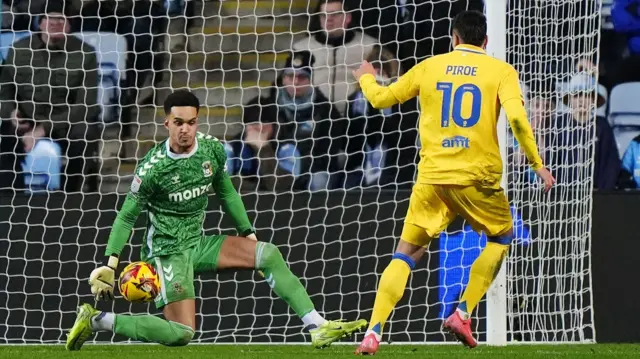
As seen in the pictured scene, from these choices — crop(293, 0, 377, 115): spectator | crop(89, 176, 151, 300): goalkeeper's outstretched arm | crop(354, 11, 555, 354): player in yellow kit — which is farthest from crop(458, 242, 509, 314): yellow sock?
crop(293, 0, 377, 115): spectator

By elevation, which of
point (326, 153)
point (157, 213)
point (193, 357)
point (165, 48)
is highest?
point (165, 48)

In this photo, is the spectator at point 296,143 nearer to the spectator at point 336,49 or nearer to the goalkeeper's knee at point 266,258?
the spectator at point 336,49

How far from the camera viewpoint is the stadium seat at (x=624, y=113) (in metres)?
9.64

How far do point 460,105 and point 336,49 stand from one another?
9.47 feet

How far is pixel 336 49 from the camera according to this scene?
9352 millimetres

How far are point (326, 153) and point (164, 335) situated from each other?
2632 millimetres

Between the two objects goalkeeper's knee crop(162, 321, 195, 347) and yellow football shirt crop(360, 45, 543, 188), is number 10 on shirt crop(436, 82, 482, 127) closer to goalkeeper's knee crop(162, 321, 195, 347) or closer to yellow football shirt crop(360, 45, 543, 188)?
yellow football shirt crop(360, 45, 543, 188)

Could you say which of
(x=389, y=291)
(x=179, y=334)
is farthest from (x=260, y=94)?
(x=389, y=291)

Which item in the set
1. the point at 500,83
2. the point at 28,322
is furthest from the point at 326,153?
the point at 500,83

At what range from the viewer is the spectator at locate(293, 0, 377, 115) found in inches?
367

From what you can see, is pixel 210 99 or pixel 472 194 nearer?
pixel 472 194

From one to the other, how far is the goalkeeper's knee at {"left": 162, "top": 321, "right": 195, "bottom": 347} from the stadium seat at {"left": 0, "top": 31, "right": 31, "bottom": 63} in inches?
124

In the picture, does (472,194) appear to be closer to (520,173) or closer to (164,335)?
(164,335)

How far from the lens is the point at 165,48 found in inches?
369
